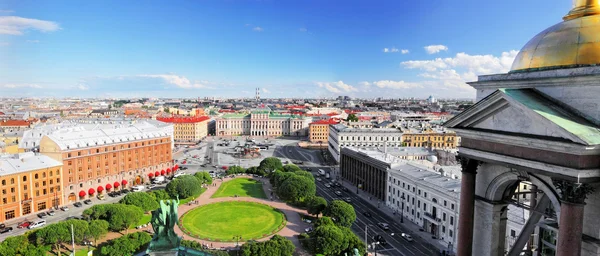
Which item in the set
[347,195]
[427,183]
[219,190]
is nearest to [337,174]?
[347,195]

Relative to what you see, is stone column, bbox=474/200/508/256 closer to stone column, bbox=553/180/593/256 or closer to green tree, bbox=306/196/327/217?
stone column, bbox=553/180/593/256

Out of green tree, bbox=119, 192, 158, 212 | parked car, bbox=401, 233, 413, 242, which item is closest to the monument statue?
parked car, bbox=401, 233, 413, 242

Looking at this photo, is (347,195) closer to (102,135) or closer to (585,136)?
(102,135)

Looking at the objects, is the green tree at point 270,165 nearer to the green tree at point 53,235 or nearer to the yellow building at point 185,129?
the green tree at point 53,235

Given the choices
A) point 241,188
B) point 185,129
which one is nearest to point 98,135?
point 241,188

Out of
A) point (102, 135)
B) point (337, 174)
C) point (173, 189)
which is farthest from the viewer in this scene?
point (337, 174)

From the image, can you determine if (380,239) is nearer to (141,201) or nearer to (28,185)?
(141,201)
